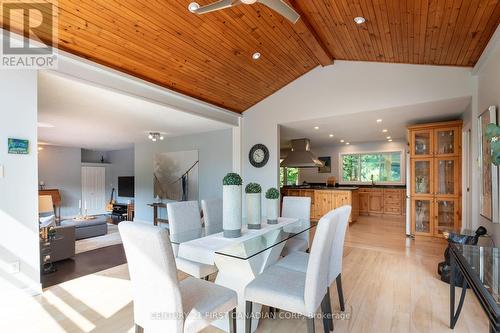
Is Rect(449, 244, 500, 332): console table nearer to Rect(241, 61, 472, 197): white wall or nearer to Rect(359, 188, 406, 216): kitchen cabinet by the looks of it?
Rect(241, 61, 472, 197): white wall

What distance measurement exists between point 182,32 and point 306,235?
2.79 metres

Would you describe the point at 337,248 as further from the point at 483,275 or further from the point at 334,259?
the point at 483,275

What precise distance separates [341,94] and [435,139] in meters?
1.98

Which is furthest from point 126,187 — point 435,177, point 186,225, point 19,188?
point 435,177

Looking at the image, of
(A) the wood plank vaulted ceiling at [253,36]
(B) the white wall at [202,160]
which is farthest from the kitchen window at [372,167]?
(A) the wood plank vaulted ceiling at [253,36]

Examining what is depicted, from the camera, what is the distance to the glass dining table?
5.97 feet

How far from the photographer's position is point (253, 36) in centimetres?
325

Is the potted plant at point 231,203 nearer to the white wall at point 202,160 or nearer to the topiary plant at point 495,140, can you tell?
the topiary plant at point 495,140

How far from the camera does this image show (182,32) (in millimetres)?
2881

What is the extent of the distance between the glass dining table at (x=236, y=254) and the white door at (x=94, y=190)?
313 inches

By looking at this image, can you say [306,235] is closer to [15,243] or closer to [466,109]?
[15,243]

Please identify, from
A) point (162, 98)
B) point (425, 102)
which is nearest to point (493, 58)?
point (425, 102)

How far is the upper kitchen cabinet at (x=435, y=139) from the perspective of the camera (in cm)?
444

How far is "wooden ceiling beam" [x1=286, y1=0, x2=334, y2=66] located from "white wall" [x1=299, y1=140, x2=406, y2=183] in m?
4.61
